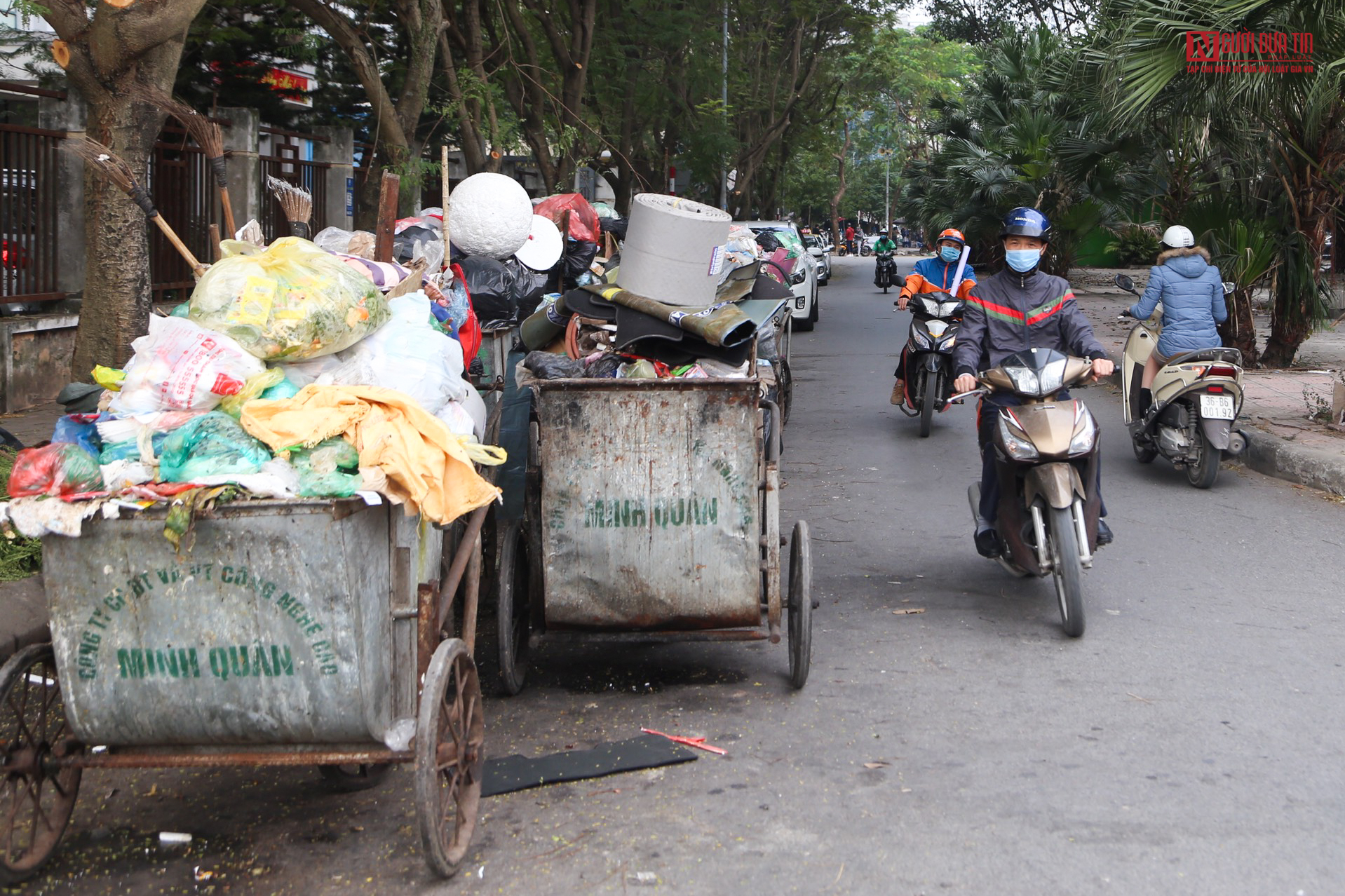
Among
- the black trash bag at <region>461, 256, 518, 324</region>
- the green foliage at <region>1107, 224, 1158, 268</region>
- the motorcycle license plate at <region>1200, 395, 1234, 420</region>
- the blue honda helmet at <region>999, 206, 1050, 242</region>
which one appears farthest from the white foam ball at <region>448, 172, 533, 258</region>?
the green foliage at <region>1107, 224, 1158, 268</region>

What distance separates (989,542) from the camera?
5930mm

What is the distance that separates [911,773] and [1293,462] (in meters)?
5.89

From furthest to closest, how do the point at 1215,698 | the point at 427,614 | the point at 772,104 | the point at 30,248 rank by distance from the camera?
the point at 772,104 → the point at 30,248 → the point at 1215,698 → the point at 427,614

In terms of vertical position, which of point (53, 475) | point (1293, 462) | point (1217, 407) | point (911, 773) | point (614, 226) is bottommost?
point (911, 773)

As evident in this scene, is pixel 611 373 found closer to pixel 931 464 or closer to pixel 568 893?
pixel 568 893

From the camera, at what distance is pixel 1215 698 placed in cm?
459

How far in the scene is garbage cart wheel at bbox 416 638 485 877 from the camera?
3123 mm

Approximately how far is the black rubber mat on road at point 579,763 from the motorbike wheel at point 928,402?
6399 mm

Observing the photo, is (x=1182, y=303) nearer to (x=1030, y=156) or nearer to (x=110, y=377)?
(x=110, y=377)

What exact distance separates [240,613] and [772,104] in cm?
Result: 2901

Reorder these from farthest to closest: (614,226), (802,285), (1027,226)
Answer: (802,285) → (614,226) → (1027,226)

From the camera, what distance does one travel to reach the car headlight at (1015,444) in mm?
5406

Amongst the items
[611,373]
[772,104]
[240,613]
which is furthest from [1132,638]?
[772,104]

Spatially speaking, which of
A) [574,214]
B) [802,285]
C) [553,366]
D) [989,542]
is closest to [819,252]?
[802,285]
